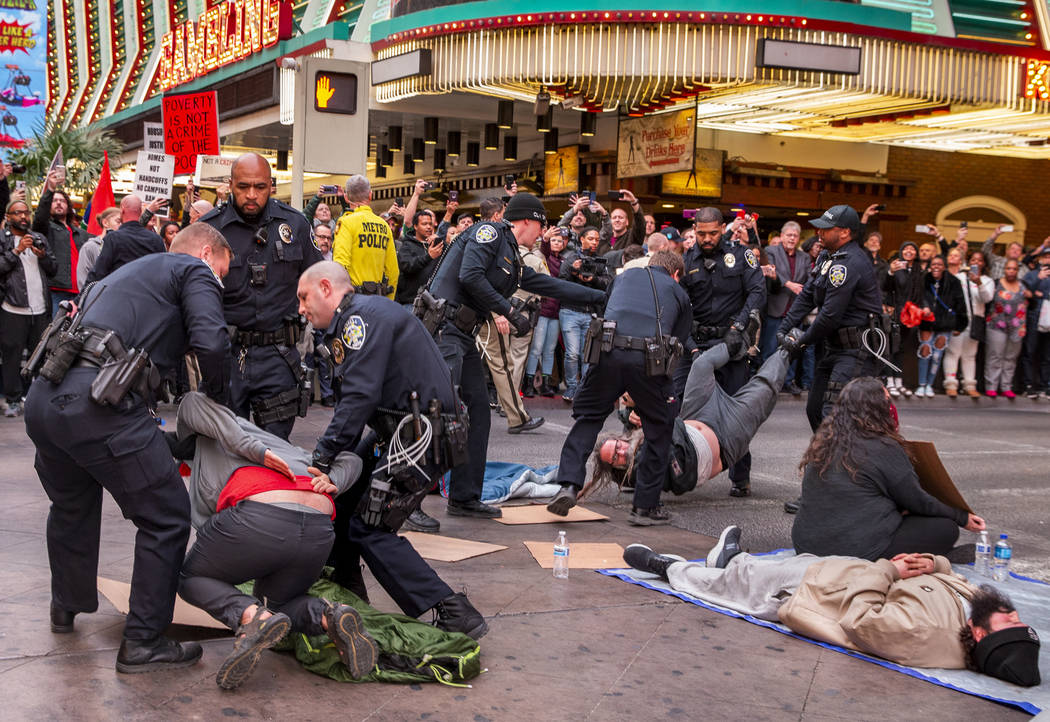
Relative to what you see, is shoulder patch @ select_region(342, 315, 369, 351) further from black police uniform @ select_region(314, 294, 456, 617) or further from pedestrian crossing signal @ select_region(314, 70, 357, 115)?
pedestrian crossing signal @ select_region(314, 70, 357, 115)

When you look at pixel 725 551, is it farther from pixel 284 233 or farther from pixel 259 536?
pixel 284 233

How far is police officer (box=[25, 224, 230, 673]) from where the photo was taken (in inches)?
166

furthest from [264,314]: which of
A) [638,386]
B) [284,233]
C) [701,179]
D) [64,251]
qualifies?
[701,179]

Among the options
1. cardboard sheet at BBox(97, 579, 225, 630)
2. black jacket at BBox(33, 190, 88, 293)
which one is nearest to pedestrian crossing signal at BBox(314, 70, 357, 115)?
black jacket at BBox(33, 190, 88, 293)

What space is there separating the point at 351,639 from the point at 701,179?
1685 centimetres

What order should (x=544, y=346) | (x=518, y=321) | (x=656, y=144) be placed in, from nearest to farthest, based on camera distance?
1. (x=518, y=321)
2. (x=544, y=346)
3. (x=656, y=144)

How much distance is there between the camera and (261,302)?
602 cm

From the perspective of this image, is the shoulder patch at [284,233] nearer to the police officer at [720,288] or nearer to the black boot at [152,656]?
the black boot at [152,656]

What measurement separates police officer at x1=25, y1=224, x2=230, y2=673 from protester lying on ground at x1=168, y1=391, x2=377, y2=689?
155 millimetres

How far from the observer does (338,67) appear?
972cm

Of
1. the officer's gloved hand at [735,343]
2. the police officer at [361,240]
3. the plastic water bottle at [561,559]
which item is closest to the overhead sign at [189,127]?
the police officer at [361,240]

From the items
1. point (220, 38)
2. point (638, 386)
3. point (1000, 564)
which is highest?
point (220, 38)

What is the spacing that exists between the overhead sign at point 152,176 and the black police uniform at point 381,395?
27.3 feet

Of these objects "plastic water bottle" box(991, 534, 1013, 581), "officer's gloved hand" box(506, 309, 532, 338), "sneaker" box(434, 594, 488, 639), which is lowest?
"plastic water bottle" box(991, 534, 1013, 581)
